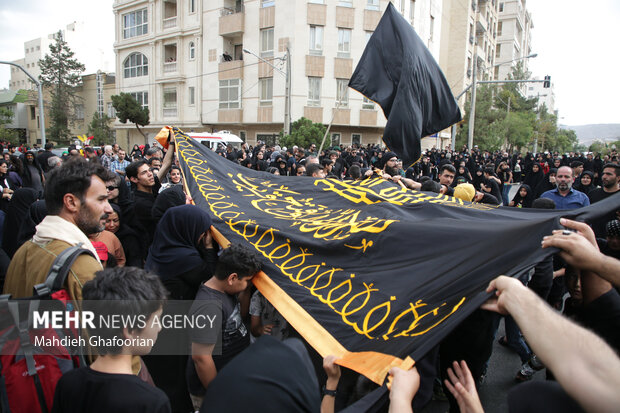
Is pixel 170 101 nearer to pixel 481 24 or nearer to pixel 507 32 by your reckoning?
pixel 481 24

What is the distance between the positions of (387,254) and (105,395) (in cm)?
183

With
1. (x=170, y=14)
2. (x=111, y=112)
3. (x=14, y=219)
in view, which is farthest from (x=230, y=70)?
(x=14, y=219)

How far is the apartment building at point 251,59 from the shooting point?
27109mm

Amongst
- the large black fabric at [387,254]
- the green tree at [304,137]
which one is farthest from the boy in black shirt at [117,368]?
the green tree at [304,137]

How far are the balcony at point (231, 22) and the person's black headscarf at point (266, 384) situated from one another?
103ft

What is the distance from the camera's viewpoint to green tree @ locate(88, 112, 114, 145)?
120ft

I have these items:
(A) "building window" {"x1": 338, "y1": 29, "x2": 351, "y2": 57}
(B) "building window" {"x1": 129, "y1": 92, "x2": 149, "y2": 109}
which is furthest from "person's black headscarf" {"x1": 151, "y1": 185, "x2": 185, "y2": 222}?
(B) "building window" {"x1": 129, "y1": 92, "x2": 149, "y2": 109}

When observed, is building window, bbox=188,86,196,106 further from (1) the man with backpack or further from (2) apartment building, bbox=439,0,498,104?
(1) the man with backpack

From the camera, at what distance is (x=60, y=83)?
42250mm

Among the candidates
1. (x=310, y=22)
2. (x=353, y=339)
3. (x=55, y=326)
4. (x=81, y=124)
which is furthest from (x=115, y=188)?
(x=81, y=124)

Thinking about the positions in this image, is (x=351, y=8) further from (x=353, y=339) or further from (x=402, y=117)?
(x=353, y=339)

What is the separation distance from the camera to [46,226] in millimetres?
2090

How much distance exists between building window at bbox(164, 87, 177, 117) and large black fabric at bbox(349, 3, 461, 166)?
30766 mm

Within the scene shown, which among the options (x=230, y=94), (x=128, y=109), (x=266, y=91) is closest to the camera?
(x=266, y=91)
